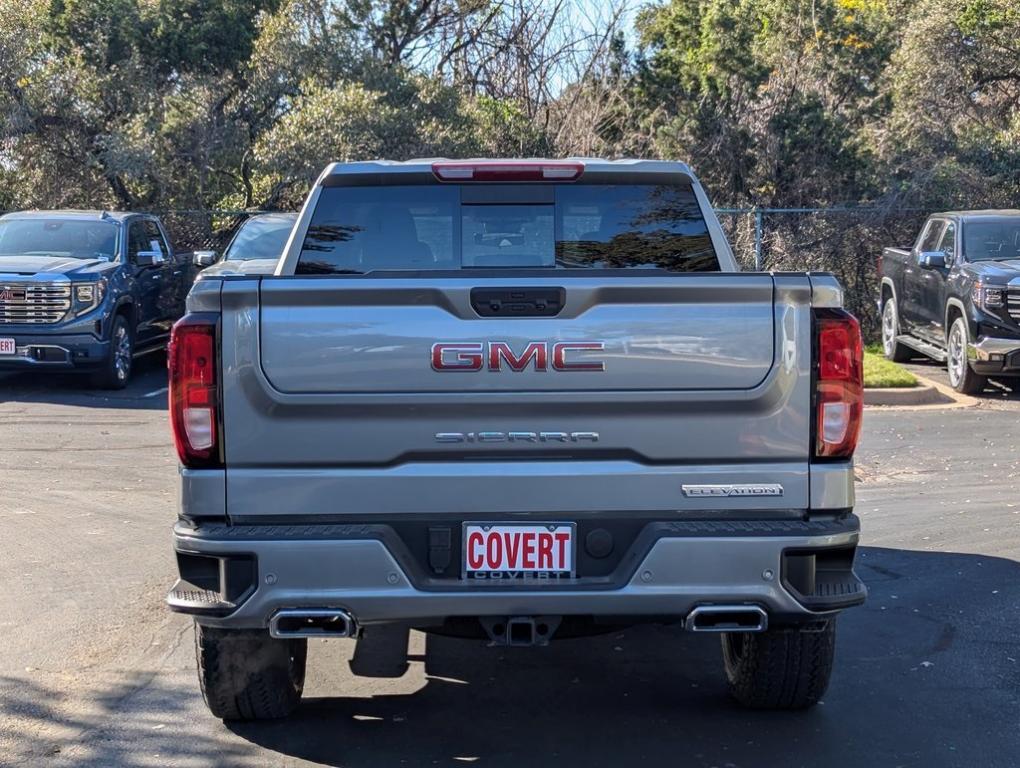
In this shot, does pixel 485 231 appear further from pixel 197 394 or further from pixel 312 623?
pixel 312 623

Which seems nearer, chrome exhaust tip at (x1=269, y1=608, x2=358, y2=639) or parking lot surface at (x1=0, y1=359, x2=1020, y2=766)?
chrome exhaust tip at (x1=269, y1=608, x2=358, y2=639)

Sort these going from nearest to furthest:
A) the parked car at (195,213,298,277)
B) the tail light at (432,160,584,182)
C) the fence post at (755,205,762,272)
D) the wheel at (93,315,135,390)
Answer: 1. the tail light at (432,160,584,182)
2. the wheel at (93,315,135,390)
3. the parked car at (195,213,298,277)
4. the fence post at (755,205,762,272)

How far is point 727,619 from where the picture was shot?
15.2 ft

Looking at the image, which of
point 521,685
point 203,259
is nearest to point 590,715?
point 521,685

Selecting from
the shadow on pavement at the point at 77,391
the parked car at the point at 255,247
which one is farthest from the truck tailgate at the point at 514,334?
the parked car at the point at 255,247

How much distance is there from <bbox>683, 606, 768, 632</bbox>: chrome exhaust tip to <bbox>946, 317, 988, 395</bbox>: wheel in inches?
425

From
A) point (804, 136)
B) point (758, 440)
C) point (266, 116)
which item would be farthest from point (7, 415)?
point (804, 136)

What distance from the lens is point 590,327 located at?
14.8 feet

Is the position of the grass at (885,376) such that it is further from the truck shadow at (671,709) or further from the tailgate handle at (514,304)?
the tailgate handle at (514,304)

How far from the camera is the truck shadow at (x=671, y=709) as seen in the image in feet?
16.4

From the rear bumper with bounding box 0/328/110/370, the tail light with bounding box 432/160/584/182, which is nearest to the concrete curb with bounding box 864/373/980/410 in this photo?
the rear bumper with bounding box 0/328/110/370

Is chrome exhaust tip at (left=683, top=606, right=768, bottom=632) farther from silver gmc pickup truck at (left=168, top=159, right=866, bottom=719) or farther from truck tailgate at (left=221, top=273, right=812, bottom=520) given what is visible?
truck tailgate at (left=221, top=273, right=812, bottom=520)

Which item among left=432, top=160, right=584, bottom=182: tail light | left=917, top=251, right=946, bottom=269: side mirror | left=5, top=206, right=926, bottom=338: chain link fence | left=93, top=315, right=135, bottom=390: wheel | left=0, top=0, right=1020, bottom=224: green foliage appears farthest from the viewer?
left=0, top=0, right=1020, bottom=224: green foliage

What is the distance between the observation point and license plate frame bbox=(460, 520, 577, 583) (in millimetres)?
4574
